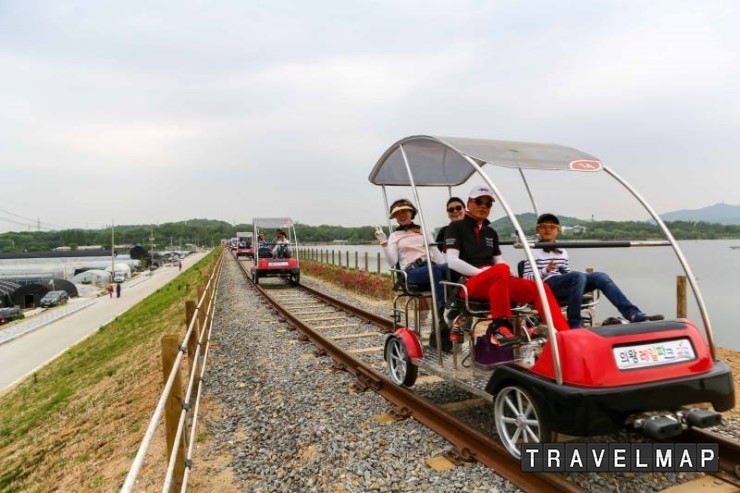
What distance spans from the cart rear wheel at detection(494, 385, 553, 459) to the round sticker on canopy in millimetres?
1905

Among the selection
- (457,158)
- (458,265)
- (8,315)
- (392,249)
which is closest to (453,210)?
(457,158)

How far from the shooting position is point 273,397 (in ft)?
19.4

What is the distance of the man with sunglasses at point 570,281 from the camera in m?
4.13

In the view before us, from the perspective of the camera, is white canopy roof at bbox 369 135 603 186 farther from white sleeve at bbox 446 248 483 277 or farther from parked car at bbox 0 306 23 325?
parked car at bbox 0 306 23 325

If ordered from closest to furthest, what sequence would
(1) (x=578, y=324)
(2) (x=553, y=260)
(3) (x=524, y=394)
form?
(3) (x=524, y=394), (1) (x=578, y=324), (2) (x=553, y=260)

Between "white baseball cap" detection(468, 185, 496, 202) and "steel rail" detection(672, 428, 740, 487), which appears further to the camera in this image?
"white baseball cap" detection(468, 185, 496, 202)

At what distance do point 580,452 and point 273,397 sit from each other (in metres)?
3.55

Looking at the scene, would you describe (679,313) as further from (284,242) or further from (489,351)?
(284,242)

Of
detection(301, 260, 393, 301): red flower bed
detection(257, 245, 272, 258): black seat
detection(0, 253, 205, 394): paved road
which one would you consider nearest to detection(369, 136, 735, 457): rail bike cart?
detection(301, 260, 393, 301): red flower bed

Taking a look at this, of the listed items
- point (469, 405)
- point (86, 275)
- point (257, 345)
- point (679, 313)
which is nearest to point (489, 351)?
point (469, 405)

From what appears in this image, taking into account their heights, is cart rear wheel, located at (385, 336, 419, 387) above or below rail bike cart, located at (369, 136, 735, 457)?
below

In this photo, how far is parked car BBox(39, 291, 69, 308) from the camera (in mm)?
55541

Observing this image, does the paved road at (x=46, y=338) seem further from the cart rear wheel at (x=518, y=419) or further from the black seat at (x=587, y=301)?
the black seat at (x=587, y=301)

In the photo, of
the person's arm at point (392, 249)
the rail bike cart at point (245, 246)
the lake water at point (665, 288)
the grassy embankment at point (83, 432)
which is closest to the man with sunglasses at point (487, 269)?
the person's arm at point (392, 249)
